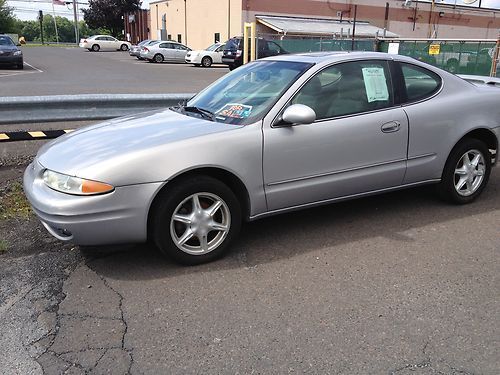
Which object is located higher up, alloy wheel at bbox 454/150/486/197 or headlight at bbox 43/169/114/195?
headlight at bbox 43/169/114/195

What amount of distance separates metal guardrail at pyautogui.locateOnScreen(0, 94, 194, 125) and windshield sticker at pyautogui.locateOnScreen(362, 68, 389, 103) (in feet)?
9.60

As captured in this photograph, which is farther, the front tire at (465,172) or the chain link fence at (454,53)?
the chain link fence at (454,53)

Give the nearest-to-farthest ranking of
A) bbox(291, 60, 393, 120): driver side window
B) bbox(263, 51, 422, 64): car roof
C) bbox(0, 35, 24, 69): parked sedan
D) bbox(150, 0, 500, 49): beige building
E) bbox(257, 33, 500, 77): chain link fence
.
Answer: bbox(291, 60, 393, 120): driver side window → bbox(263, 51, 422, 64): car roof → bbox(257, 33, 500, 77): chain link fence → bbox(0, 35, 24, 69): parked sedan → bbox(150, 0, 500, 49): beige building

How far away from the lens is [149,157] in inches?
136

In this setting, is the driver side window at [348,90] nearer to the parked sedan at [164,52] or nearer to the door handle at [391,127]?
the door handle at [391,127]

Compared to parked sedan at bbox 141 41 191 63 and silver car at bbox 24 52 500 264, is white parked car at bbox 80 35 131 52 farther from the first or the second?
silver car at bbox 24 52 500 264

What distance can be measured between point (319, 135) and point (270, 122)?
1.47 ft

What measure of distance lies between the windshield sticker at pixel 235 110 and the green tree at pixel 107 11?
6850cm

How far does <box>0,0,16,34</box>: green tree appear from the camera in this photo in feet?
247

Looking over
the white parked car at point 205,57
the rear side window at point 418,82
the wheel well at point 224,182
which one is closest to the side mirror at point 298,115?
the wheel well at point 224,182

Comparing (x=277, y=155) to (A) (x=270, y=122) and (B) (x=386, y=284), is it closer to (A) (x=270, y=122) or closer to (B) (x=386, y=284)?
(A) (x=270, y=122)

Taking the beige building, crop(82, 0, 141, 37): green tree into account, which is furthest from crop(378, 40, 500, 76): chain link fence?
crop(82, 0, 141, 37): green tree

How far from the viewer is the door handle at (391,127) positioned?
14.3ft

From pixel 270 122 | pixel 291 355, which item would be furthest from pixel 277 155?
pixel 291 355
